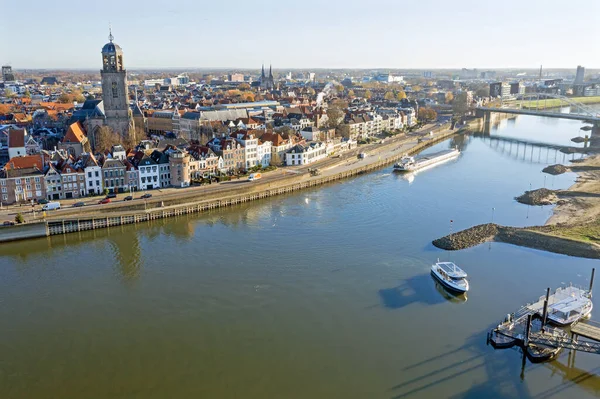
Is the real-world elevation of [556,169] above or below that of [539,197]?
above

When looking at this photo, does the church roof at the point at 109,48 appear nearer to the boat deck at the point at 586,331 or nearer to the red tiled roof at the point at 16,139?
the red tiled roof at the point at 16,139

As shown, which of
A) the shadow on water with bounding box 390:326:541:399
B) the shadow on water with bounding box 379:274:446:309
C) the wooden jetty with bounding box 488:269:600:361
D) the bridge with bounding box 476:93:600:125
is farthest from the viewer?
the bridge with bounding box 476:93:600:125

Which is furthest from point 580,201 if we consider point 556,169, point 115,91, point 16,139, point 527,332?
point 16,139

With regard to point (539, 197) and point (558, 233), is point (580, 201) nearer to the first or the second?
point (539, 197)

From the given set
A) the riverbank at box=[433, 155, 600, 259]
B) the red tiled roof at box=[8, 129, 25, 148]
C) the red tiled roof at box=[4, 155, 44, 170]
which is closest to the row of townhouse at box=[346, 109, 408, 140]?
the riverbank at box=[433, 155, 600, 259]

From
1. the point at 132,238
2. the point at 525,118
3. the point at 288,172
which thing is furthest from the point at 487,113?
the point at 132,238

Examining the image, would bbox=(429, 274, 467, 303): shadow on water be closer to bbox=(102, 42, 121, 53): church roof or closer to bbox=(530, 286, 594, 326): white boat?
bbox=(530, 286, 594, 326): white boat

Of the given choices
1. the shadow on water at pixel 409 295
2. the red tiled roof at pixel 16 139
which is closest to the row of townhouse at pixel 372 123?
the red tiled roof at pixel 16 139
